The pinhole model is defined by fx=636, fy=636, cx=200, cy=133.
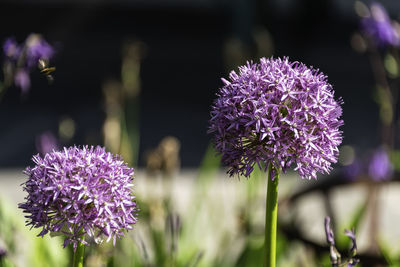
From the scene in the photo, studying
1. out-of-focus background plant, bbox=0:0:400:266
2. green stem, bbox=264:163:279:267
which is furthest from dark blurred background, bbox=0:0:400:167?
green stem, bbox=264:163:279:267

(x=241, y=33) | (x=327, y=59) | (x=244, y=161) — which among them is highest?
(x=327, y=59)

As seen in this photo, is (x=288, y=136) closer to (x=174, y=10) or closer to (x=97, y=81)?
(x=97, y=81)

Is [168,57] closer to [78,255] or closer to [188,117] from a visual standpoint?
[188,117]

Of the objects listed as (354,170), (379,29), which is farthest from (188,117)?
(379,29)

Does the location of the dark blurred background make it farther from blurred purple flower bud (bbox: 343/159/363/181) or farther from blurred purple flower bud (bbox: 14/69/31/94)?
blurred purple flower bud (bbox: 343/159/363/181)

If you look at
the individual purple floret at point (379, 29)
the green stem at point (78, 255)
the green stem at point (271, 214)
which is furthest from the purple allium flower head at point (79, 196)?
the individual purple floret at point (379, 29)

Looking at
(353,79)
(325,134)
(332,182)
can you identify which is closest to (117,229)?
(325,134)
